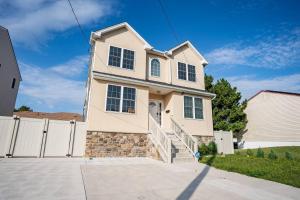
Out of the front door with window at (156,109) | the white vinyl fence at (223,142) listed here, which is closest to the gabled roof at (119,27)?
the front door with window at (156,109)

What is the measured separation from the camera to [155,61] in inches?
588

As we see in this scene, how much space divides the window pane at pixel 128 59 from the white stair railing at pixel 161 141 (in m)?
4.31

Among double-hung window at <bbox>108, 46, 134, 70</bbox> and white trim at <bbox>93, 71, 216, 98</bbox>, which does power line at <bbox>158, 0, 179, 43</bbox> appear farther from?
double-hung window at <bbox>108, 46, 134, 70</bbox>

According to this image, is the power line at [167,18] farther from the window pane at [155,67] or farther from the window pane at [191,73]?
the window pane at [191,73]

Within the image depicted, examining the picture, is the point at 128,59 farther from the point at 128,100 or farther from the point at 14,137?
the point at 14,137

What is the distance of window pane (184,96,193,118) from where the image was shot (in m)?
14.4

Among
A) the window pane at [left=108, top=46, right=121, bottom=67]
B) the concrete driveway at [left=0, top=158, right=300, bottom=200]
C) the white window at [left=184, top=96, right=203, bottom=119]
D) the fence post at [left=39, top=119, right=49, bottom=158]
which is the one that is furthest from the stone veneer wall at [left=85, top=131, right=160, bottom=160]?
the window pane at [left=108, top=46, right=121, bottom=67]

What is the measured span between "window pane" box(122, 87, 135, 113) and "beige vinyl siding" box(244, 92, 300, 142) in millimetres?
17627

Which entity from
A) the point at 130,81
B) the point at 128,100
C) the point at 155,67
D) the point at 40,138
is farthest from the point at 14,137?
the point at 155,67

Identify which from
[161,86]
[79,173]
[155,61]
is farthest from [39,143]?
[155,61]

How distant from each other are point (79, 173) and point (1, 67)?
16.0m

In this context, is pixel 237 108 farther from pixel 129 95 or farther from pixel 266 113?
pixel 129 95

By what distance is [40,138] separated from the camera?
33.6 feet

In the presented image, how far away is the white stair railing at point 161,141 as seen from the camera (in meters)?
9.37
